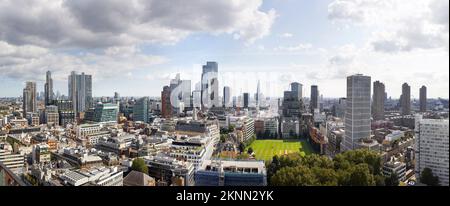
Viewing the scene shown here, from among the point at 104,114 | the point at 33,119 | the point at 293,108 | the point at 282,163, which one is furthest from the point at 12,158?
the point at 293,108

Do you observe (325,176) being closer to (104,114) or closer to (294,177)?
(294,177)

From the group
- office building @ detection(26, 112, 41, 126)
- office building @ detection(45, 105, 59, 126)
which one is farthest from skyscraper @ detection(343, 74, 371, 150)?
office building @ detection(45, 105, 59, 126)

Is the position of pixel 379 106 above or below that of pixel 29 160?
above

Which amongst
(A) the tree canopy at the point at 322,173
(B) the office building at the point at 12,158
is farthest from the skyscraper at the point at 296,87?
(B) the office building at the point at 12,158

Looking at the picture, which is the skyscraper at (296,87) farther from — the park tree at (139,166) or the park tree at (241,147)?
the park tree at (139,166)
